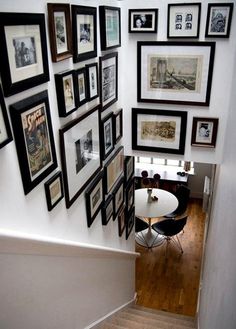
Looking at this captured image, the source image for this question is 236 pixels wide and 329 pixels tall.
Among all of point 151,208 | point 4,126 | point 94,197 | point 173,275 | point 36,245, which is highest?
point 4,126

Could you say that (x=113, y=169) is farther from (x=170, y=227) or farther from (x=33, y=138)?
(x=170, y=227)

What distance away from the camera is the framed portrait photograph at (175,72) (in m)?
2.46

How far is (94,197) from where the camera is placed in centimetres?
224

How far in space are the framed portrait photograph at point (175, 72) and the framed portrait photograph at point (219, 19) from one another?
0.29 feet

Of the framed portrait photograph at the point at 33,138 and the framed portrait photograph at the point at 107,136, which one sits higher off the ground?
the framed portrait photograph at the point at 33,138

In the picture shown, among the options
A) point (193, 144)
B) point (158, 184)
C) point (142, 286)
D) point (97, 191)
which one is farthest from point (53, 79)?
point (158, 184)

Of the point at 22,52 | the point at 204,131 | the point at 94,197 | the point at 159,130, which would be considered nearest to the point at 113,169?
the point at 94,197

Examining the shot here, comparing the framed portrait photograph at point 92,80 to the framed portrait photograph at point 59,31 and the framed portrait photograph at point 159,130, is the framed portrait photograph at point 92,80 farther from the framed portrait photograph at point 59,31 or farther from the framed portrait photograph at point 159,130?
the framed portrait photograph at point 159,130

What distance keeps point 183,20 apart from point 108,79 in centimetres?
75

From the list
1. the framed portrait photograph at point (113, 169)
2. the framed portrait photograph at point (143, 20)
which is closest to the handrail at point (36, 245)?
the framed portrait photograph at point (113, 169)

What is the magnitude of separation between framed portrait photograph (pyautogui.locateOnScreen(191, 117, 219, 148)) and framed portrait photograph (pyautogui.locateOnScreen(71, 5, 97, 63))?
1.19 m

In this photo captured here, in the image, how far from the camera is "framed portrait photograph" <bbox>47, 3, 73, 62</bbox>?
1377 mm

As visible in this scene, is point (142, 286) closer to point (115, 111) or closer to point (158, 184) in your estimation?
point (158, 184)

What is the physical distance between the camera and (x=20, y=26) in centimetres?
114
